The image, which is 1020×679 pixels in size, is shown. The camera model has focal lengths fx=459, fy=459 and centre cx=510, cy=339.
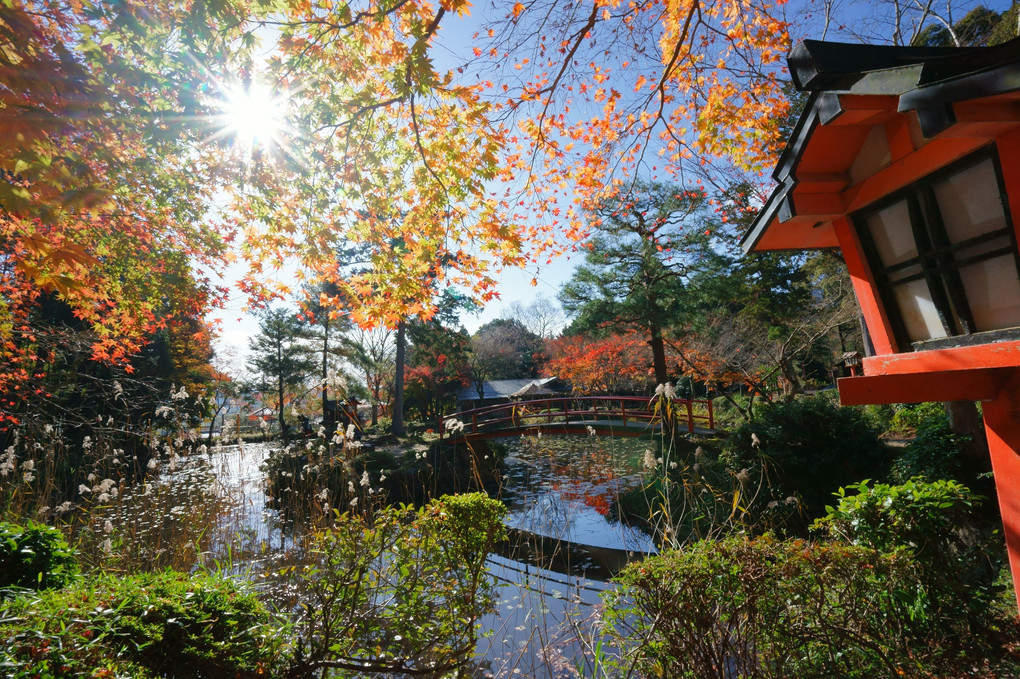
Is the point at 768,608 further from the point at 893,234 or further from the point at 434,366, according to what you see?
the point at 434,366

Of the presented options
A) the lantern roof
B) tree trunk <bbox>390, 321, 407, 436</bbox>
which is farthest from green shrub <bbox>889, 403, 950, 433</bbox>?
tree trunk <bbox>390, 321, 407, 436</bbox>

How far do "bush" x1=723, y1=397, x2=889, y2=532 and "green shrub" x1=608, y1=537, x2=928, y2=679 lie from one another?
3.80m

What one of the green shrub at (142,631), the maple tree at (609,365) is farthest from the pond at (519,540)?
the maple tree at (609,365)

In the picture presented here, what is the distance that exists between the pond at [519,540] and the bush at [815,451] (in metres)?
2.02

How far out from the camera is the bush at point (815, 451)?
5.95 meters

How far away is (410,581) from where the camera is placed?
2.52 m

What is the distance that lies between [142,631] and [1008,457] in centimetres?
353

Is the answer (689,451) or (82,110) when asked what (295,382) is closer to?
(689,451)

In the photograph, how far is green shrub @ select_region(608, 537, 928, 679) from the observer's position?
2059mm

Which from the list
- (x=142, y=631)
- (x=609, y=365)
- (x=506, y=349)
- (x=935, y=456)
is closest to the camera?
(x=142, y=631)

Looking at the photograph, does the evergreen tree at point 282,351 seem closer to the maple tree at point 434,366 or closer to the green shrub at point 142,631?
the maple tree at point 434,366

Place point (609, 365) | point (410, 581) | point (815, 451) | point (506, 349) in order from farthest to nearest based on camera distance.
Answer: point (506, 349) → point (609, 365) → point (815, 451) → point (410, 581)

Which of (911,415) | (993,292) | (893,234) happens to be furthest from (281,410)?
(993,292)

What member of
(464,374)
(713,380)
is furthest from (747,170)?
(464,374)
